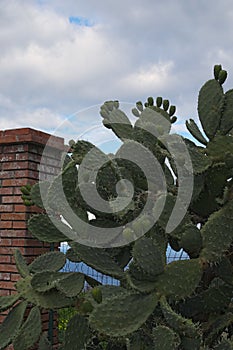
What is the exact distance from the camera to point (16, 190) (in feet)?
A: 15.3

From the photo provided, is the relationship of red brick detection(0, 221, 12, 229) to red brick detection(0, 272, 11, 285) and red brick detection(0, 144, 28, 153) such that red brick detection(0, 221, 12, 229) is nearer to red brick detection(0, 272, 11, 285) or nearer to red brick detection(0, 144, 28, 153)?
red brick detection(0, 272, 11, 285)

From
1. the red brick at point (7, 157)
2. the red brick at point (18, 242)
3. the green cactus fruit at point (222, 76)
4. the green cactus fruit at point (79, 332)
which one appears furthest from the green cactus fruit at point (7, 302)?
the red brick at point (7, 157)

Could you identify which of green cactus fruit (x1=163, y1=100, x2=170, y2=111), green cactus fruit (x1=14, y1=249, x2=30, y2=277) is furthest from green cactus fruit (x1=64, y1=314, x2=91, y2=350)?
green cactus fruit (x1=163, y1=100, x2=170, y2=111)

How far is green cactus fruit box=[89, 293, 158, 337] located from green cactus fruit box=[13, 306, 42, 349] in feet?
Answer: 2.10

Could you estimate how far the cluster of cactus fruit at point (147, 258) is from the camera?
2.08 metres

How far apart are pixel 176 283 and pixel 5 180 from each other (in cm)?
297

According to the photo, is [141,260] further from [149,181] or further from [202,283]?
[202,283]

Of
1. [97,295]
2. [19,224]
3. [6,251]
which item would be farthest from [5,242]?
[97,295]

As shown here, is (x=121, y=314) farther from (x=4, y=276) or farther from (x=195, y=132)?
(x=4, y=276)

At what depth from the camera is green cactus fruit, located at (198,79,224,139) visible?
2.58m

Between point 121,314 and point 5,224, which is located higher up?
point 5,224

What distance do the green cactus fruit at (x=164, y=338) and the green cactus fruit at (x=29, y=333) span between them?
77 centimetres

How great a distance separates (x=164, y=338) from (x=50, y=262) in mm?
864

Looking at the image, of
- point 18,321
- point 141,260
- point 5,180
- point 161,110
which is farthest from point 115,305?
point 5,180
